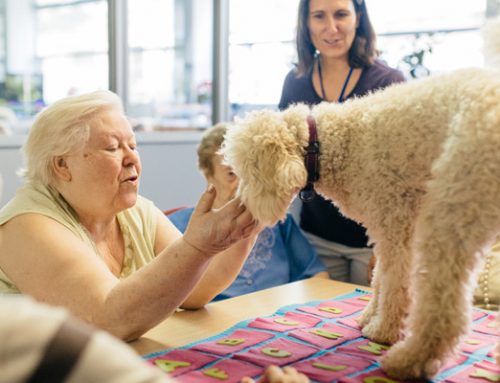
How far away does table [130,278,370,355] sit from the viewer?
1372mm

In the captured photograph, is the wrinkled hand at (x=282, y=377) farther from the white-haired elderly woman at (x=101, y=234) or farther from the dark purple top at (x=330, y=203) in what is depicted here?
the dark purple top at (x=330, y=203)

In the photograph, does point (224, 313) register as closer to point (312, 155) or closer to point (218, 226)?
point (218, 226)

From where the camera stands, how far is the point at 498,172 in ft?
3.09

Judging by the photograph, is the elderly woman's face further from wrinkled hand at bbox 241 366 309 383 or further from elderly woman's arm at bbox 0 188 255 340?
wrinkled hand at bbox 241 366 309 383

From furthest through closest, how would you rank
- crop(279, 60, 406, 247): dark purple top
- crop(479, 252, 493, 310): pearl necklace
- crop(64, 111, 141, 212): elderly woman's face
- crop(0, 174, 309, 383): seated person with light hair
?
crop(279, 60, 406, 247): dark purple top < crop(479, 252, 493, 310): pearl necklace < crop(64, 111, 141, 212): elderly woman's face < crop(0, 174, 309, 383): seated person with light hair

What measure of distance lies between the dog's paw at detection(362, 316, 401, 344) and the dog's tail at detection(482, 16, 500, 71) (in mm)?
561

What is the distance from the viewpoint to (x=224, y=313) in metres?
1.59

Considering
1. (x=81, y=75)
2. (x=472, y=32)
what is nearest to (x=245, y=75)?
(x=81, y=75)

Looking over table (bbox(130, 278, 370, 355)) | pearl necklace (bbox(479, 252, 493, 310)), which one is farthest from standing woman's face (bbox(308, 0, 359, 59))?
pearl necklace (bbox(479, 252, 493, 310))

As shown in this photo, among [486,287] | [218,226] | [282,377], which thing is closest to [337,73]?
[486,287]

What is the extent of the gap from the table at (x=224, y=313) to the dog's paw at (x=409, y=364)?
18.5 inches

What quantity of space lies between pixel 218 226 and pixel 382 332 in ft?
1.37

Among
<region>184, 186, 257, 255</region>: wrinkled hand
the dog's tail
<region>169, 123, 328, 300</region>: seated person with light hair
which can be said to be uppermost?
the dog's tail

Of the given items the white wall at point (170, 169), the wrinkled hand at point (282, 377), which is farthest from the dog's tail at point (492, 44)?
the white wall at point (170, 169)
